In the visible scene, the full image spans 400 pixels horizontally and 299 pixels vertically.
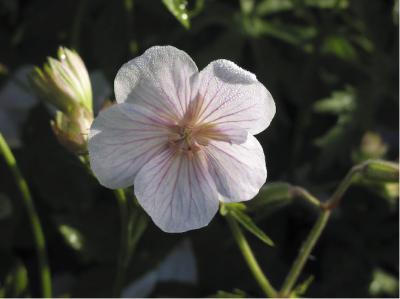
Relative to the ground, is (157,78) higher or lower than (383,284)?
higher

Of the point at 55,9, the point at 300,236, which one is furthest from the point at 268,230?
the point at 55,9

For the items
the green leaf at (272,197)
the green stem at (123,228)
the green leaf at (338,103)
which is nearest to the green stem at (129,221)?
the green stem at (123,228)

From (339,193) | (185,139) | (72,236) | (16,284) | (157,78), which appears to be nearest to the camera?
(157,78)

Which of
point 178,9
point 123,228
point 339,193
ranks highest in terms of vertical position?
point 178,9

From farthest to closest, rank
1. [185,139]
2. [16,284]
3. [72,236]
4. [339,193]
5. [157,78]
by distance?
[72,236], [16,284], [339,193], [185,139], [157,78]

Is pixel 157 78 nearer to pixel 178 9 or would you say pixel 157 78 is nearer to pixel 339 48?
pixel 178 9

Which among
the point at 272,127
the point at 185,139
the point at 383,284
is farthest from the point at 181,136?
the point at 383,284

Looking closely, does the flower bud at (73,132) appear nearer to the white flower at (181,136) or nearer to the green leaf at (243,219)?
the white flower at (181,136)
